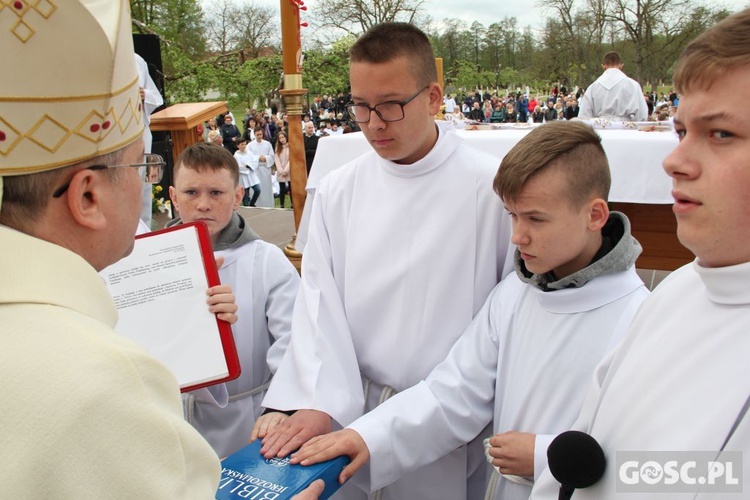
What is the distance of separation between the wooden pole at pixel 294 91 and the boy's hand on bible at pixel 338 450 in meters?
3.47

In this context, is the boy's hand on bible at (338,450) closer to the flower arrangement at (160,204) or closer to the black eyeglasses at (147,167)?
the black eyeglasses at (147,167)

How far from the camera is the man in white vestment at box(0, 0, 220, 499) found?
0.83m

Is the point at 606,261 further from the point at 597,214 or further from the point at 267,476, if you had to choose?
the point at 267,476

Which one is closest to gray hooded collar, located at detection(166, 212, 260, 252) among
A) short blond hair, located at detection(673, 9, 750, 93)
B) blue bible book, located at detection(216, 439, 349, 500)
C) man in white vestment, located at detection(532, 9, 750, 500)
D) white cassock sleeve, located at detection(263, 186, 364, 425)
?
white cassock sleeve, located at detection(263, 186, 364, 425)

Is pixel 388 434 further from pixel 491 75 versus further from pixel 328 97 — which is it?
pixel 491 75

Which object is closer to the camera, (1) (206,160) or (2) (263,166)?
(1) (206,160)

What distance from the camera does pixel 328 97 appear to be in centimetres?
3041

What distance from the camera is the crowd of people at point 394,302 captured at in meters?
0.90

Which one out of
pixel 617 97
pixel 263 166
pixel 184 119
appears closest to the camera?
pixel 184 119

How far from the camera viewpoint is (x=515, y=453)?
168cm

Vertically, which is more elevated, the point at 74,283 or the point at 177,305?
the point at 74,283

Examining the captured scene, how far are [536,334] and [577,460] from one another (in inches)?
24.8

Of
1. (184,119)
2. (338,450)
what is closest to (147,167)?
(338,450)

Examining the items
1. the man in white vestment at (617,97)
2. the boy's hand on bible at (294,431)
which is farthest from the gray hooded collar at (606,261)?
the man in white vestment at (617,97)
